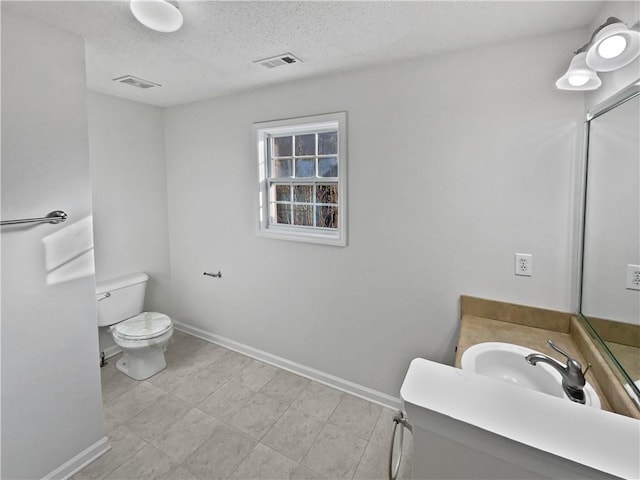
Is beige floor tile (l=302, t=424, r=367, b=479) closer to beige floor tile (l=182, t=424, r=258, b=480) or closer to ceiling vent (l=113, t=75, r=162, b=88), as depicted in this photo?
beige floor tile (l=182, t=424, r=258, b=480)

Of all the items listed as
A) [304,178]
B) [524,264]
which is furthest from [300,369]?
[524,264]

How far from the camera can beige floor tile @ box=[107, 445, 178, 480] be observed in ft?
5.77

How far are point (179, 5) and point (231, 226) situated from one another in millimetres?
1747

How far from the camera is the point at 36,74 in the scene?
1548 millimetres

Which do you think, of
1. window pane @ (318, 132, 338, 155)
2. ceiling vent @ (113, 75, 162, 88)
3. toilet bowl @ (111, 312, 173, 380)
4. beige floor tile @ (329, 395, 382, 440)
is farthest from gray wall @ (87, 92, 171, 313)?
beige floor tile @ (329, 395, 382, 440)

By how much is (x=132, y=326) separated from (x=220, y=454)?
1307mm

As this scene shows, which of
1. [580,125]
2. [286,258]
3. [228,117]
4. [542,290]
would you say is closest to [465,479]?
[542,290]

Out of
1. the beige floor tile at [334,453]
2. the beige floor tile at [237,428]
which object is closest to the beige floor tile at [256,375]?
the beige floor tile at [237,428]

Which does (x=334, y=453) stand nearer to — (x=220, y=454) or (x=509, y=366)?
(x=220, y=454)

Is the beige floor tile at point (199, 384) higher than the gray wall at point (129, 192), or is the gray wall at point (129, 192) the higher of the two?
the gray wall at point (129, 192)

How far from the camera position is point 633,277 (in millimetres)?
1108

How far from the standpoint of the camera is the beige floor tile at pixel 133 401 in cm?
224

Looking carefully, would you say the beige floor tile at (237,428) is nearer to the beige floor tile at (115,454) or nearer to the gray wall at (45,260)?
the beige floor tile at (115,454)

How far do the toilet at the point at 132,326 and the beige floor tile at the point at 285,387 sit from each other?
0.92 metres
